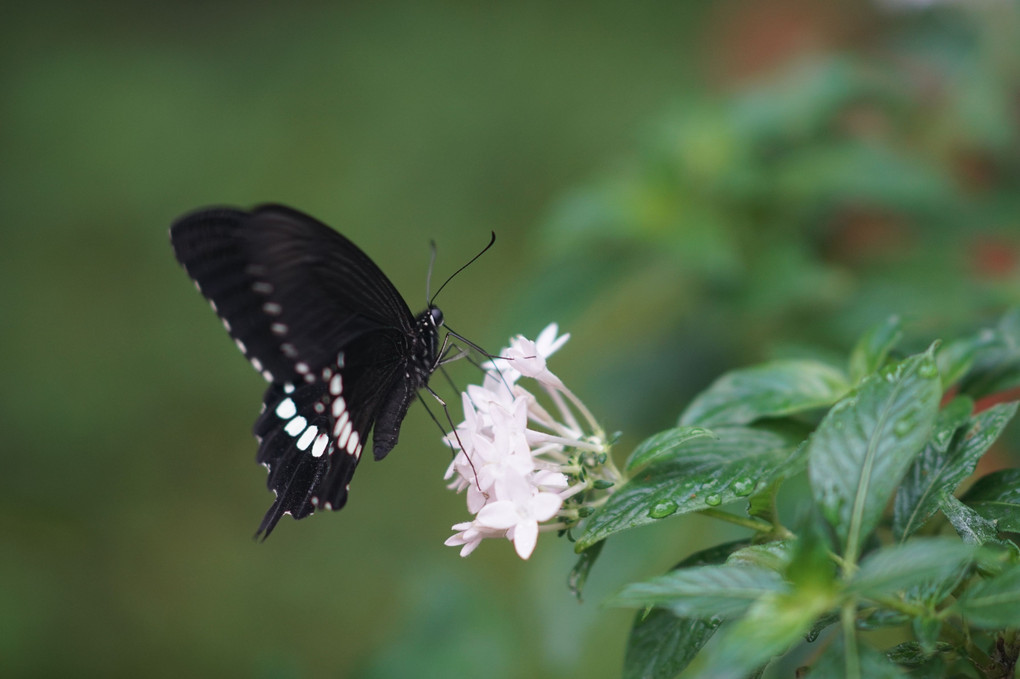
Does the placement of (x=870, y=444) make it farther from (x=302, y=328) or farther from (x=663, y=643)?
(x=302, y=328)

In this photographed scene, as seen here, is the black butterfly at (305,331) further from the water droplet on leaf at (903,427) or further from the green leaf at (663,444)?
the water droplet on leaf at (903,427)

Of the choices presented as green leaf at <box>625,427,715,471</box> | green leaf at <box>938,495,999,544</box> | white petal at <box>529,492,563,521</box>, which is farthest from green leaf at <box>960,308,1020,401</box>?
white petal at <box>529,492,563,521</box>

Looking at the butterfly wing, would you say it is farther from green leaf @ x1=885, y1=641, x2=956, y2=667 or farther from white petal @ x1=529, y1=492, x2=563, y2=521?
green leaf @ x1=885, y1=641, x2=956, y2=667

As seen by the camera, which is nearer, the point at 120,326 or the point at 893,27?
the point at 893,27

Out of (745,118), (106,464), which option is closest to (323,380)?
(745,118)

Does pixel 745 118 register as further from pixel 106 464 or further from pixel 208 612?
pixel 106 464

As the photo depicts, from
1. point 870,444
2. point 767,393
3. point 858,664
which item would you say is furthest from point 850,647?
point 767,393
